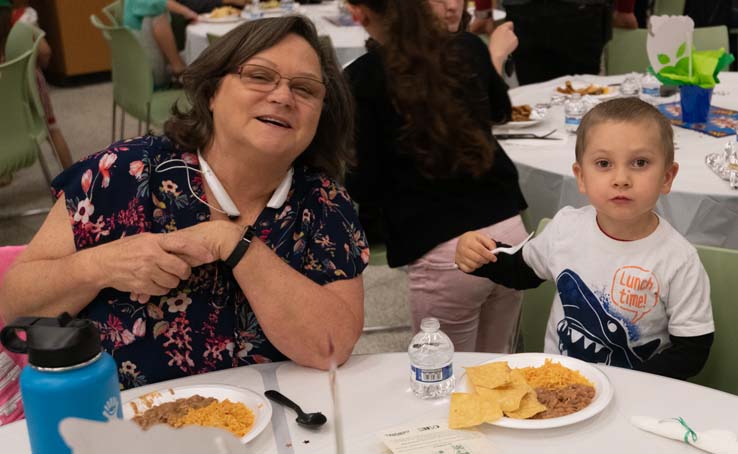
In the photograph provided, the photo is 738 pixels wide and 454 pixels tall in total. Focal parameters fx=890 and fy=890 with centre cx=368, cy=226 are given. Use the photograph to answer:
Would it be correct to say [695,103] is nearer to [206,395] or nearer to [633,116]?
[633,116]

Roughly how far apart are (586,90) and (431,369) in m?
2.23

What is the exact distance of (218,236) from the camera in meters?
1.55

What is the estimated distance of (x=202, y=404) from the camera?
54.8 inches

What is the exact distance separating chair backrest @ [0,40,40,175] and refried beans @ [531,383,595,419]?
3106 millimetres

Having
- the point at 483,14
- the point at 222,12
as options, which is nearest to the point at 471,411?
the point at 483,14

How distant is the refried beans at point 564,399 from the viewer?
135 cm

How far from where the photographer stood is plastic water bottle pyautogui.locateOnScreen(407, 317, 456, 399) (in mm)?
1420

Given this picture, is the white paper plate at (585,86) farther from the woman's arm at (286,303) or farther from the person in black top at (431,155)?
the woman's arm at (286,303)

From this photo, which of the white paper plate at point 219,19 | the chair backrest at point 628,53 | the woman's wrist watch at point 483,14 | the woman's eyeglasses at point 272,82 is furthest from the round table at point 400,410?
the white paper plate at point 219,19

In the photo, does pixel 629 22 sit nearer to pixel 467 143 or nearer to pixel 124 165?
pixel 467 143

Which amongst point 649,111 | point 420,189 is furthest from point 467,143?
point 649,111

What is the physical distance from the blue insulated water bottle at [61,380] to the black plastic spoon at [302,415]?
0.38m

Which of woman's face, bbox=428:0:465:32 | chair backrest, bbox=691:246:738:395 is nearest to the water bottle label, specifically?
chair backrest, bbox=691:246:738:395

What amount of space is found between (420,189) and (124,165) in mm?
897
